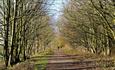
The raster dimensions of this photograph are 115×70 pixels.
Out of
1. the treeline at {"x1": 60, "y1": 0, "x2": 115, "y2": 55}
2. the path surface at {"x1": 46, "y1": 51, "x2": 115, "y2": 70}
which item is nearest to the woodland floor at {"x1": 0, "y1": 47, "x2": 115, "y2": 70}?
the path surface at {"x1": 46, "y1": 51, "x2": 115, "y2": 70}

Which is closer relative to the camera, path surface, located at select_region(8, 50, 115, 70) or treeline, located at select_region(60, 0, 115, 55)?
path surface, located at select_region(8, 50, 115, 70)

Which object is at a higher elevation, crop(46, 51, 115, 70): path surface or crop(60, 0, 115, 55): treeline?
crop(60, 0, 115, 55): treeline

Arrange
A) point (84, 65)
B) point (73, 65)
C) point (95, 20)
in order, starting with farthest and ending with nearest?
point (95, 20) → point (73, 65) → point (84, 65)

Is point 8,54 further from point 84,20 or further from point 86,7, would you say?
point 84,20

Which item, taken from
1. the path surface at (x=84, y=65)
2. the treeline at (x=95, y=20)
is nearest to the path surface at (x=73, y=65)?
the path surface at (x=84, y=65)

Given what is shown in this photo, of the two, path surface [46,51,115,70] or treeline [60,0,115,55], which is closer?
path surface [46,51,115,70]

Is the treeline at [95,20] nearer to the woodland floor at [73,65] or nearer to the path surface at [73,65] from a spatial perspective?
the woodland floor at [73,65]

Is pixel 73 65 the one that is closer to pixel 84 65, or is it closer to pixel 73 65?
pixel 73 65

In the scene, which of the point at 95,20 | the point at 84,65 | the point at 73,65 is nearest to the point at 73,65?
the point at 73,65

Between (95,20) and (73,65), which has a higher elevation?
(95,20)

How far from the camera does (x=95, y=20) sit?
109 ft

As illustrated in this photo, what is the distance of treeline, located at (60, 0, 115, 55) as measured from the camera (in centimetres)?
2483

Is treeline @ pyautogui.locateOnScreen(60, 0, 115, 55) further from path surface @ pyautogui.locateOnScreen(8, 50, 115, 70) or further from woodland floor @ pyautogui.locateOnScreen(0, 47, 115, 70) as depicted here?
path surface @ pyautogui.locateOnScreen(8, 50, 115, 70)

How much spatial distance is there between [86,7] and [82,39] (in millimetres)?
28829
